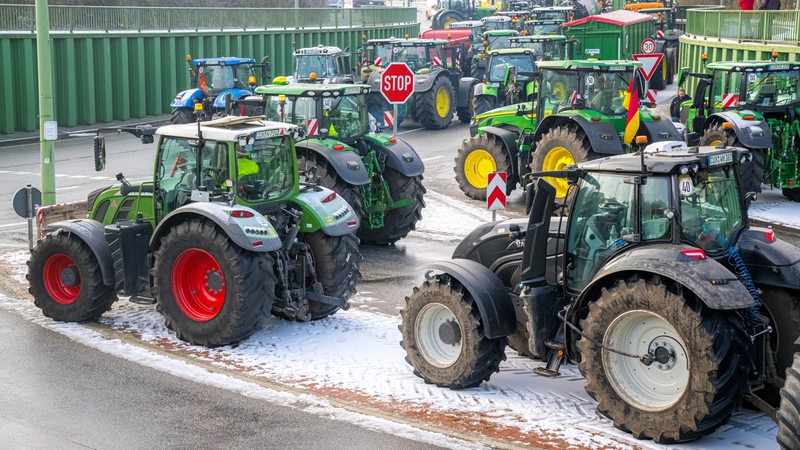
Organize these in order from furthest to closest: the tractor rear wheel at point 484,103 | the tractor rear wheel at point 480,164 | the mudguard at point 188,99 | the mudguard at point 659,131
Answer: the tractor rear wheel at point 484,103
the mudguard at point 188,99
the tractor rear wheel at point 480,164
the mudguard at point 659,131

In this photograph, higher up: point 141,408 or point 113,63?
point 113,63

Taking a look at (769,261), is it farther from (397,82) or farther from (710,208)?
(397,82)

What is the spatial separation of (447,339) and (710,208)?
2582mm

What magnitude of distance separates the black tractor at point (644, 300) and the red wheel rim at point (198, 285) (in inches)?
93.9

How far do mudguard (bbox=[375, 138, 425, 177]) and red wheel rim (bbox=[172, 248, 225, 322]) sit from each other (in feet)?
19.3

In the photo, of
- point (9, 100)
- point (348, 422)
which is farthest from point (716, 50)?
point (348, 422)

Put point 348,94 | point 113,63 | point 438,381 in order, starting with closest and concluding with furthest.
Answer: point 438,381, point 348,94, point 113,63

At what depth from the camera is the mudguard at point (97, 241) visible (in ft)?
39.7

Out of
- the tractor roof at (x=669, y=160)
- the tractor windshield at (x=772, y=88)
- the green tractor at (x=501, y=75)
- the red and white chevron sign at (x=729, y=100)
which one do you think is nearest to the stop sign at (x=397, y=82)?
the red and white chevron sign at (x=729, y=100)

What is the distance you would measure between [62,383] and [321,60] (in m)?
21.9

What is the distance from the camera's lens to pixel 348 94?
55.9 ft

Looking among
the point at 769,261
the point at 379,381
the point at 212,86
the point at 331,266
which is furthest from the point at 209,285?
the point at 212,86

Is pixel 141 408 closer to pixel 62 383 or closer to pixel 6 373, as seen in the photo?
pixel 62 383

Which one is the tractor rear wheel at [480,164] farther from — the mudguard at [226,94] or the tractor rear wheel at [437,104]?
the tractor rear wheel at [437,104]
